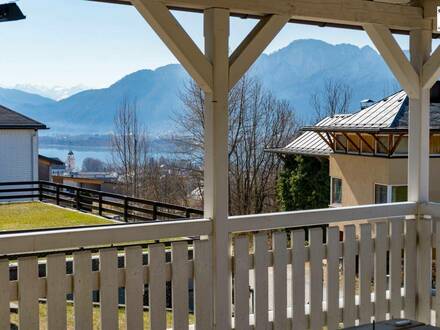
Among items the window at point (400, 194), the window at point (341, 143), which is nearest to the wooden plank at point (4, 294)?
the window at point (400, 194)

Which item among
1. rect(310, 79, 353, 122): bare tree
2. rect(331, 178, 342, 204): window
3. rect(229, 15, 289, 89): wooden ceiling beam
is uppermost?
rect(310, 79, 353, 122): bare tree

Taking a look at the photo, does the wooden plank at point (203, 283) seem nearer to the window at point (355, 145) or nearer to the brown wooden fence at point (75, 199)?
the brown wooden fence at point (75, 199)

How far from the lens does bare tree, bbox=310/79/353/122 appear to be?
14.7 m

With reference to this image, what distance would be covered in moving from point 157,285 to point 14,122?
3.49 m

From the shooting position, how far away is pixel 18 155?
515cm

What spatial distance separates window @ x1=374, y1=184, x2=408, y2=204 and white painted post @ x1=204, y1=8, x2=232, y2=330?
7541 mm

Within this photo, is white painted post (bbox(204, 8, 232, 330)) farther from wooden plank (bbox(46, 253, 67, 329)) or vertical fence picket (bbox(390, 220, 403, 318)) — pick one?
vertical fence picket (bbox(390, 220, 403, 318))

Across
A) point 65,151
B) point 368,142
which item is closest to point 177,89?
point 368,142

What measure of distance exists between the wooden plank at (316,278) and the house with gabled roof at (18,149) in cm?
314

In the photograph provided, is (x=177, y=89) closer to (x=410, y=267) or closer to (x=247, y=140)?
(x=247, y=140)

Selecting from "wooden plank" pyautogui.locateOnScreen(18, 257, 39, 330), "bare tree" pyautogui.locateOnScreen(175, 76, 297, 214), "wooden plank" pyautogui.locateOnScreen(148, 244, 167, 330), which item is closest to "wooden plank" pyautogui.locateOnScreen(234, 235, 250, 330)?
"wooden plank" pyautogui.locateOnScreen(148, 244, 167, 330)

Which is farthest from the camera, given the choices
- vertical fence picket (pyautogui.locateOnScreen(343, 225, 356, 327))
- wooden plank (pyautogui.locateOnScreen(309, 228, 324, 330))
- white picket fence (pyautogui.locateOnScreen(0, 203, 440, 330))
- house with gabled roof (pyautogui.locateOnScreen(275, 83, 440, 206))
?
house with gabled roof (pyautogui.locateOnScreen(275, 83, 440, 206))

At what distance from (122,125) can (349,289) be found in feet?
32.5

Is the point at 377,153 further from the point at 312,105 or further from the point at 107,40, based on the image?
the point at 107,40
